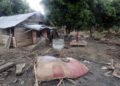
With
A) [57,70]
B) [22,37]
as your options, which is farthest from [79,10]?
[57,70]

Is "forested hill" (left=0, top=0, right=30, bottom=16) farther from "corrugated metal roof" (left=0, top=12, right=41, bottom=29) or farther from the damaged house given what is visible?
the damaged house

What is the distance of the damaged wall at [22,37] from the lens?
924 cm

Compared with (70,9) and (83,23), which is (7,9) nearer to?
(70,9)

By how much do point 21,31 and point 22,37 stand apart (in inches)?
23.8

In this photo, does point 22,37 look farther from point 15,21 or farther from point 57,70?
point 57,70

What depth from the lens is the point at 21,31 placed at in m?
9.55

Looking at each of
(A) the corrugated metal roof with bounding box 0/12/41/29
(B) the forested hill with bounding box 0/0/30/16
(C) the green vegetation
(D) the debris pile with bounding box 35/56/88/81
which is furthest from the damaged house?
(B) the forested hill with bounding box 0/0/30/16

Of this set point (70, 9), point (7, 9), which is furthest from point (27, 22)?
point (7, 9)

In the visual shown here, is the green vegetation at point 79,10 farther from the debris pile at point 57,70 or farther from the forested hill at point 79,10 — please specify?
the debris pile at point 57,70

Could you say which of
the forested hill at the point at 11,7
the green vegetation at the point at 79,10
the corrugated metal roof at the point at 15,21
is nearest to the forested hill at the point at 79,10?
the green vegetation at the point at 79,10

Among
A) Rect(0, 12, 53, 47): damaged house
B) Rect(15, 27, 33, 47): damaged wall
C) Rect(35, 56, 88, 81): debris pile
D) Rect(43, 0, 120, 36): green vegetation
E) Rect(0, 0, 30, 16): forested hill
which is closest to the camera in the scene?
Rect(35, 56, 88, 81): debris pile

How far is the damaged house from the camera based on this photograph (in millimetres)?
9062

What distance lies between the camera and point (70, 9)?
1016cm

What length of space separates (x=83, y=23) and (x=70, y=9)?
205cm
